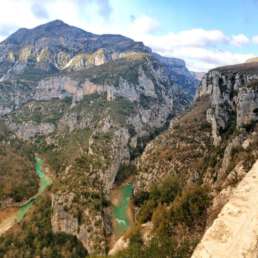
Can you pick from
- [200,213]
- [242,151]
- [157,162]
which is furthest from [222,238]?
[157,162]

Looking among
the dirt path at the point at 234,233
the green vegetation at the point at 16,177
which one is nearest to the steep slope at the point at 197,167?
the dirt path at the point at 234,233

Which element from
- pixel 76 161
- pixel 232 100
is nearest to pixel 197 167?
→ pixel 232 100

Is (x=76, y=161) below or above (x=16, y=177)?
above

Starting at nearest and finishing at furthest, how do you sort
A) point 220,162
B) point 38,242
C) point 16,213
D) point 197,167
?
point 220,162, point 38,242, point 197,167, point 16,213

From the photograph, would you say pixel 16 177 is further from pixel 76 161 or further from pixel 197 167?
pixel 197 167

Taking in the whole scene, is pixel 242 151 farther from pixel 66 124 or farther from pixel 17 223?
pixel 66 124

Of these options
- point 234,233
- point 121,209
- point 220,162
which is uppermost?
point 234,233

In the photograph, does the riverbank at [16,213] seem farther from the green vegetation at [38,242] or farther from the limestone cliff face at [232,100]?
the limestone cliff face at [232,100]

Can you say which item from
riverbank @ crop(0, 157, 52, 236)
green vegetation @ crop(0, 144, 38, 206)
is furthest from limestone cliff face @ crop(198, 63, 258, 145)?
green vegetation @ crop(0, 144, 38, 206)

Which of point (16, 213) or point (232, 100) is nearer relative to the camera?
point (232, 100)
